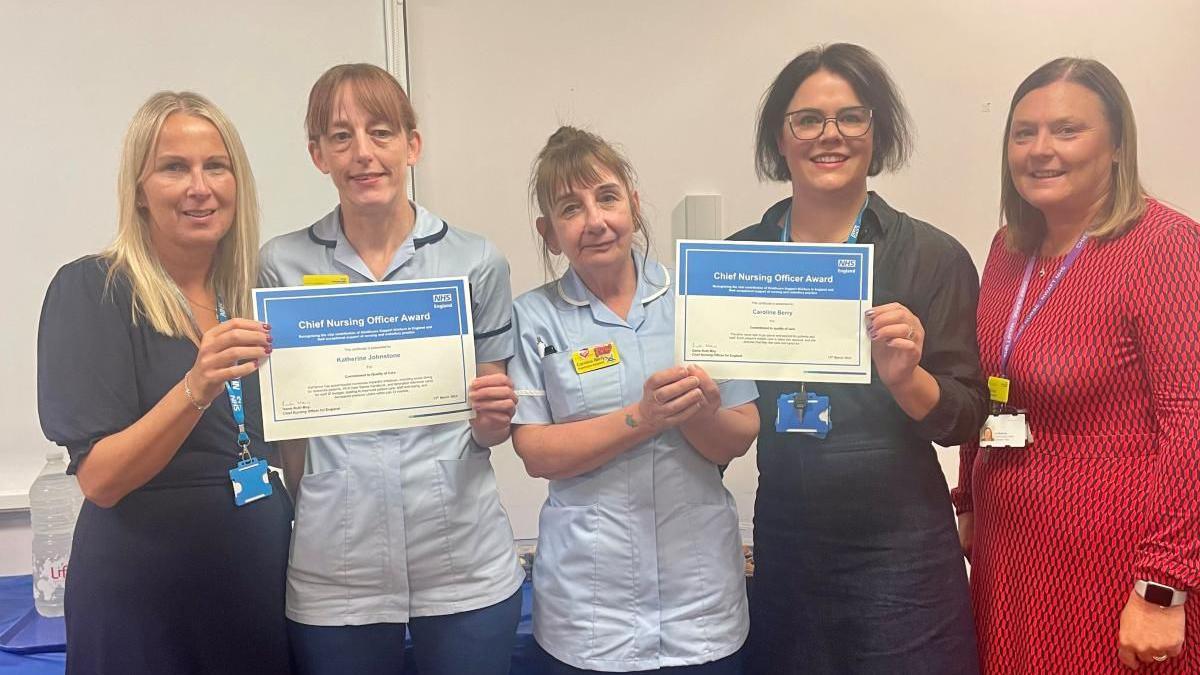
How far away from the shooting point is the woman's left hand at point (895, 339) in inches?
55.6

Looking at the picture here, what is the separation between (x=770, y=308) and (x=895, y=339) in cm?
25

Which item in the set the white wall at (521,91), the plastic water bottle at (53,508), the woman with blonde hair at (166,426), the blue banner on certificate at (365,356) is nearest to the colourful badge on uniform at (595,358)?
the blue banner on certificate at (365,356)

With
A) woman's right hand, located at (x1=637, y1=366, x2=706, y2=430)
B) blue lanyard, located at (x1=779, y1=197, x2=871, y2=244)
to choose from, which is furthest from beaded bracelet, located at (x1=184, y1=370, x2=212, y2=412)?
blue lanyard, located at (x1=779, y1=197, x2=871, y2=244)

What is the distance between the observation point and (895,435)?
1.56 m

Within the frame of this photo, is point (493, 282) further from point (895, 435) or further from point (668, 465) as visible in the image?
point (895, 435)

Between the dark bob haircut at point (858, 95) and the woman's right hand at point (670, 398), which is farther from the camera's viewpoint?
the dark bob haircut at point (858, 95)

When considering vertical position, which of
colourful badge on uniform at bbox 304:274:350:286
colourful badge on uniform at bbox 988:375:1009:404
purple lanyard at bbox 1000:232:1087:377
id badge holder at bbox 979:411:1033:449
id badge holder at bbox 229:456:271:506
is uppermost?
colourful badge on uniform at bbox 304:274:350:286

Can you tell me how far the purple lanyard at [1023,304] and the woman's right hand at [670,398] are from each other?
2.41 ft

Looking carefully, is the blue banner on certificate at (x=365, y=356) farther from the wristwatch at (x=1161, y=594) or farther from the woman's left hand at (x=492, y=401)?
the wristwatch at (x=1161, y=594)

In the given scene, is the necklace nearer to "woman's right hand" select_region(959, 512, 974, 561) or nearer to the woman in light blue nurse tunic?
the woman in light blue nurse tunic

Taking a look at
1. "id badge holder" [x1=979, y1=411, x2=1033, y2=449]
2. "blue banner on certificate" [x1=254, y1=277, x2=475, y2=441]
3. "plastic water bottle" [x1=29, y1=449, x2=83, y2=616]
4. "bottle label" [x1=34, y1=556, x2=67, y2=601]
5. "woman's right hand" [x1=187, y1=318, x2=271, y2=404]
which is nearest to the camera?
"woman's right hand" [x1=187, y1=318, x2=271, y2=404]

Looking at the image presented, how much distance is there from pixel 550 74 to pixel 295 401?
6.01 feet

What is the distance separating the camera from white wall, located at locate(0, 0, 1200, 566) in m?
2.63

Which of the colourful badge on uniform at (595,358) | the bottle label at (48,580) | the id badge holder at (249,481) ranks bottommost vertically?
the bottle label at (48,580)
